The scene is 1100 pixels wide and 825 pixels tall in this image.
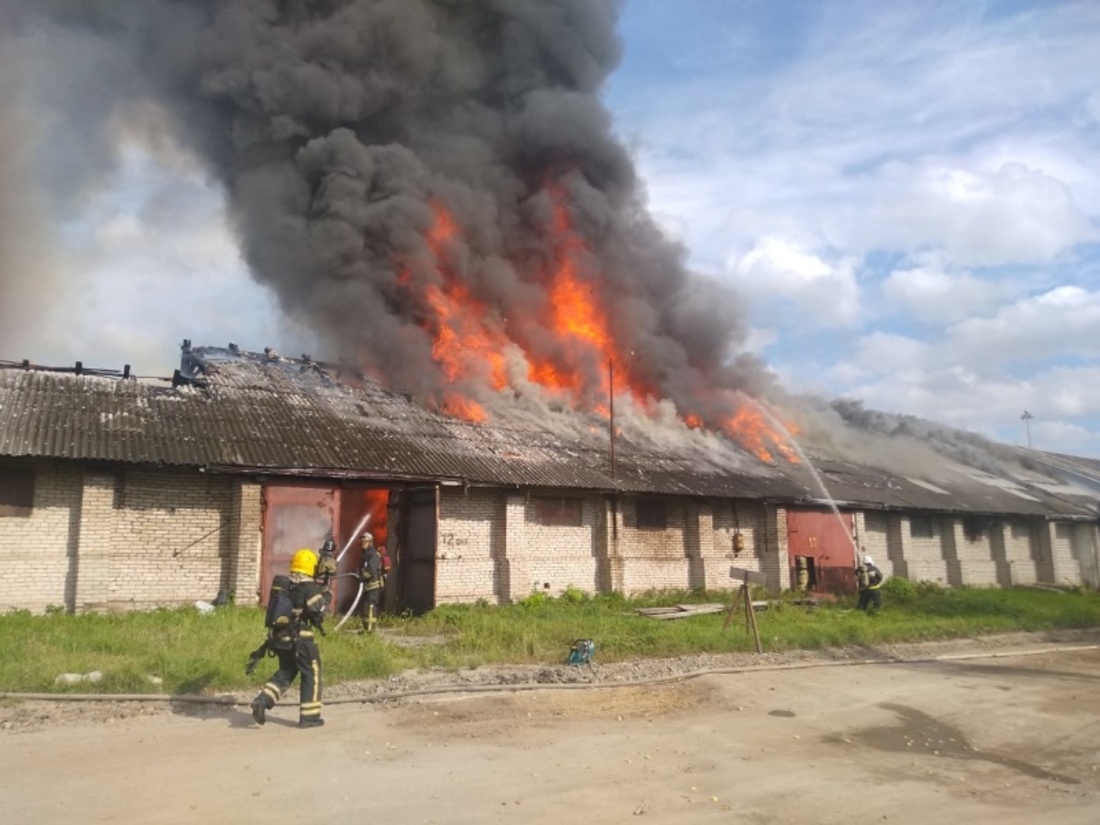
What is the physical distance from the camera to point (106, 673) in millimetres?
7594

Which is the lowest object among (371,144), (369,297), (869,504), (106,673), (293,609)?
(106,673)

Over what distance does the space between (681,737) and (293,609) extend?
3.38 meters

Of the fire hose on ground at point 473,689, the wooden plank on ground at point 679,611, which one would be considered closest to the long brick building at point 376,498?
the wooden plank on ground at point 679,611

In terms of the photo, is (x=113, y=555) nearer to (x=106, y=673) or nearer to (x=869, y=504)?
(x=106, y=673)

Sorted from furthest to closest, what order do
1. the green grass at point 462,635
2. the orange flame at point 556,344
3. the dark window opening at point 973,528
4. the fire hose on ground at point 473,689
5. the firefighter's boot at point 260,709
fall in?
the dark window opening at point 973,528
the orange flame at point 556,344
the green grass at point 462,635
the fire hose on ground at point 473,689
the firefighter's boot at point 260,709

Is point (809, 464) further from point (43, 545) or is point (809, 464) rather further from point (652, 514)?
point (43, 545)

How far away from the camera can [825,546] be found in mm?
20641

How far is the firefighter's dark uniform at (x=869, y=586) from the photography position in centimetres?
1584

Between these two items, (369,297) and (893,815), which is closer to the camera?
(893,815)

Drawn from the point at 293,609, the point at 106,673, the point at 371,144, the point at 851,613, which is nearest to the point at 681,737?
the point at 293,609

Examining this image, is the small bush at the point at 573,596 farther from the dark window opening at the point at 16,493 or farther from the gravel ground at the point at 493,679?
the dark window opening at the point at 16,493

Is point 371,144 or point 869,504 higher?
point 371,144

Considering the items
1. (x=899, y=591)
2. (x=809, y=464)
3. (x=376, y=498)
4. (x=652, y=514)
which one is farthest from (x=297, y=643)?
(x=809, y=464)

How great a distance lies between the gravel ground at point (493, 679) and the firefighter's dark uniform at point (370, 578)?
3.14m
